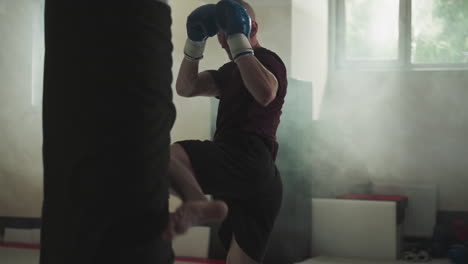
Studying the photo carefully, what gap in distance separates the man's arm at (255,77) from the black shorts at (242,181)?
0.69ft

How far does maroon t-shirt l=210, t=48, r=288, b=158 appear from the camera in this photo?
205cm

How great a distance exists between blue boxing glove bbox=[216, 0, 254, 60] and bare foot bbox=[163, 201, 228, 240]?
0.51 meters

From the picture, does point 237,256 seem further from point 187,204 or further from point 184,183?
point 187,204

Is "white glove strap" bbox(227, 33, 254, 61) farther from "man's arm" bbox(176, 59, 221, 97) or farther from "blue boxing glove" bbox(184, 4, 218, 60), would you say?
"man's arm" bbox(176, 59, 221, 97)

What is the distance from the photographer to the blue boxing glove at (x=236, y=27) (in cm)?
184

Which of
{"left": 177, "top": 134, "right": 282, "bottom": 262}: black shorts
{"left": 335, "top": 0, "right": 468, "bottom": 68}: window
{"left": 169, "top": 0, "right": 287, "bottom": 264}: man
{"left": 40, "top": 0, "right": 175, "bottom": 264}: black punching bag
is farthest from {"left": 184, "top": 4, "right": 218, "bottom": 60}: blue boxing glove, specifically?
{"left": 335, "top": 0, "right": 468, "bottom": 68}: window

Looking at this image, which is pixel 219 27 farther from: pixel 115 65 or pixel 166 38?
pixel 115 65

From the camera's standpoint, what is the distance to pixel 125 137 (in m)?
1.29

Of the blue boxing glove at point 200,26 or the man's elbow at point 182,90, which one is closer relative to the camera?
the blue boxing glove at point 200,26

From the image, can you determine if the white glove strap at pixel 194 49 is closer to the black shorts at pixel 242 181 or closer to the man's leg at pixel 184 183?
the black shorts at pixel 242 181

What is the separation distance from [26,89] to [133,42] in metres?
3.40

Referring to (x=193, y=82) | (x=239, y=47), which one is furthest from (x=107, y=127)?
(x=193, y=82)

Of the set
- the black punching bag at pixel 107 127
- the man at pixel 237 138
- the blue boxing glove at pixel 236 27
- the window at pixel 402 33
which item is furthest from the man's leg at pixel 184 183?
the window at pixel 402 33

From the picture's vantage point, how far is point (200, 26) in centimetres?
203
